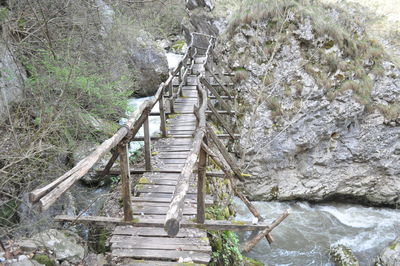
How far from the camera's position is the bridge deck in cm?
336

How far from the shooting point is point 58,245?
3510 millimetres

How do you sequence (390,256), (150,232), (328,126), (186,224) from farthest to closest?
(328,126), (390,256), (150,232), (186,224)

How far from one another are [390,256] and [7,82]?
974 cm

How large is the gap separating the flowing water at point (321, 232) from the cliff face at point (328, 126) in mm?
502

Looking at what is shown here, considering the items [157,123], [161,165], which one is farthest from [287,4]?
[161,165]

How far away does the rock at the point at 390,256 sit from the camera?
23.3 ft

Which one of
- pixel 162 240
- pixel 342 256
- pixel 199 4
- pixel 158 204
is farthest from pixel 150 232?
pixel 199 4

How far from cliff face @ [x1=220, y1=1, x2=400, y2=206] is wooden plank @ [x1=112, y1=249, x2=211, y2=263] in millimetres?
6924

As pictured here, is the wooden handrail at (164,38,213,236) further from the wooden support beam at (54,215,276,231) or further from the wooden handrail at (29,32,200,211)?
the wooden support beam at (54,215,276,231)

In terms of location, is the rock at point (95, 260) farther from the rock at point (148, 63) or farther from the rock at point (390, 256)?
the rock at point (148, 63)

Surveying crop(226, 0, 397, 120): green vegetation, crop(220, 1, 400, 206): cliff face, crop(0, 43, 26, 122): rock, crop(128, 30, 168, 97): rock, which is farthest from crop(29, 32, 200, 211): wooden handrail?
crop(128, 30, 168, 97): rock

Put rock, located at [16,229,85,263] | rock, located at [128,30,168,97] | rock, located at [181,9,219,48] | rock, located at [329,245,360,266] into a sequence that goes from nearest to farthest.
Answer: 1. rock, located at [16,229,85,263]
2. rock, located at [329,245,360,266]
3. rock, located at [128,30,168,97]
4. rock, located at [181,9,219,48]

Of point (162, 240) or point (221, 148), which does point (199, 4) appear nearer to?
point (221, 148)

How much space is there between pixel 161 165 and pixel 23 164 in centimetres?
233
